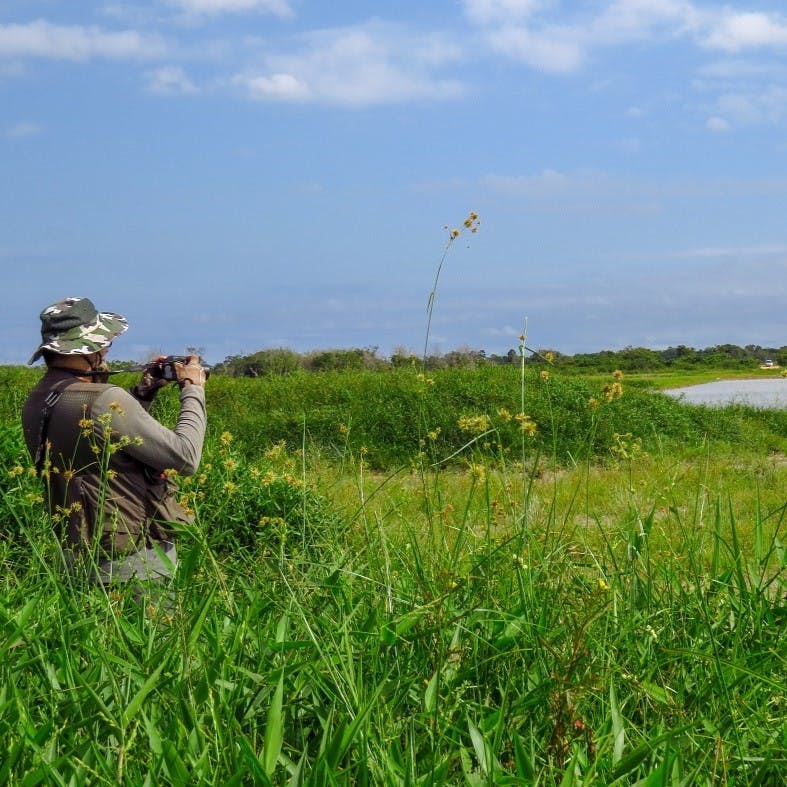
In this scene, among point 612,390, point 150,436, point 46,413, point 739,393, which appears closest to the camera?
point 612,390

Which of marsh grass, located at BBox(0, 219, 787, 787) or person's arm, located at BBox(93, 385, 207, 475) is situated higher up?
person's arm, located at BBox(93, 385, 207, 475)

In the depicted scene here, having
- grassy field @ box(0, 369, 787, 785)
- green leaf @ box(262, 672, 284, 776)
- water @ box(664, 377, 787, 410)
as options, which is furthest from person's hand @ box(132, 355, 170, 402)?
water @ box(664, 377, 787, 410)

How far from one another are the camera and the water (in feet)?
31.3

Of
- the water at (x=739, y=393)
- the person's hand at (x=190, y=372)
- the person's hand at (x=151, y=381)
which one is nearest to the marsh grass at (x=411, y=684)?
the person's hand at (x=190, y=372)

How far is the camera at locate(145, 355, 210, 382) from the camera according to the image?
14.8ft

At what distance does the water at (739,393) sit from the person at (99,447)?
9936 millimetres

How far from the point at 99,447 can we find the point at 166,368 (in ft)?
3.04

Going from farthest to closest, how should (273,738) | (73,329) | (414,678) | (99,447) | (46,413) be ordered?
(73,329), (46,413), (99,447), (414,678), (273,738)

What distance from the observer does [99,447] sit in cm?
369

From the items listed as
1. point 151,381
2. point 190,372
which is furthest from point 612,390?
point 151,381

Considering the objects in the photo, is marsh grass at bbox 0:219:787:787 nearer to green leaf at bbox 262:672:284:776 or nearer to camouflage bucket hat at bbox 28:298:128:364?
green leaf at bbox 262:672:284:776

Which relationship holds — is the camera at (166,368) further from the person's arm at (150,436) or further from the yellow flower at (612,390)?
the yellow flower at (612,390)

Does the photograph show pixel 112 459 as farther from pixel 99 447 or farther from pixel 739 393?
pixel 739 393

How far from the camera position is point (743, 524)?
761 centimetres
